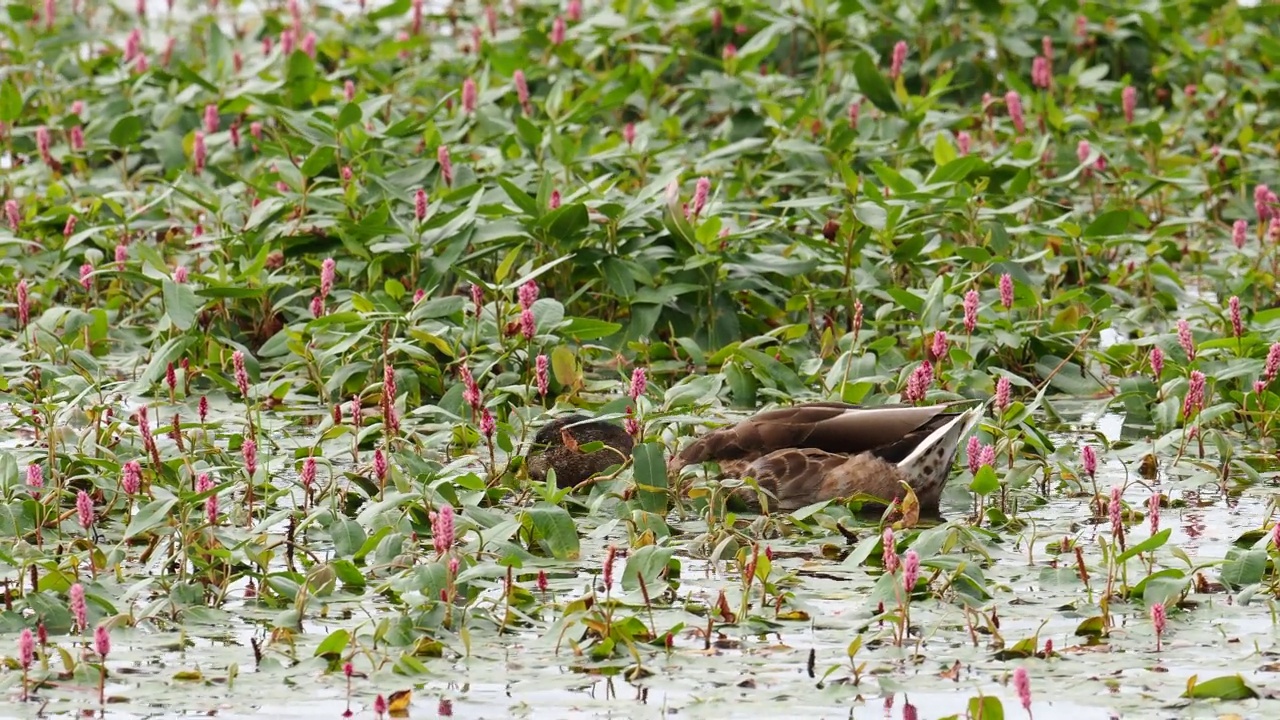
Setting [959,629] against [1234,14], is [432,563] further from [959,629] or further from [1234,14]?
[1234,14]

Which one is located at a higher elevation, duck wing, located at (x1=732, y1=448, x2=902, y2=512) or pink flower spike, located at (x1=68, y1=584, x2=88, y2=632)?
duck wing, located at (x1=732, y1=448, x2=902, y2=512)

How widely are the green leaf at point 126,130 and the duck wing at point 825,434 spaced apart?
173 inches

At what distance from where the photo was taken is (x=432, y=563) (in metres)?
5.45

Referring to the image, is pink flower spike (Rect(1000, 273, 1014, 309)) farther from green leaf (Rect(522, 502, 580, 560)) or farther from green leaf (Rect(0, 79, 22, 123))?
green leaf (Rect(0, 79, 22, 123))

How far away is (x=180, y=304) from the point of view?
25.6ft

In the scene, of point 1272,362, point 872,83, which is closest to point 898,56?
point 872,83

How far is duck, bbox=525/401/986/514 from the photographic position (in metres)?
6.68

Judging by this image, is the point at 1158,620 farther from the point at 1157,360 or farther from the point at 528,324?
the point at 528,324

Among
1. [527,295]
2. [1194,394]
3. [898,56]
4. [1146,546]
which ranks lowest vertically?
[1146,546]

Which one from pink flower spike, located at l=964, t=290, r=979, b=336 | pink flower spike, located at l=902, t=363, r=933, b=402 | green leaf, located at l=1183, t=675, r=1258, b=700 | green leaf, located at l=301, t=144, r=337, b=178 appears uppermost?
green leaf, located at l=301, t=144, r=337, b=178

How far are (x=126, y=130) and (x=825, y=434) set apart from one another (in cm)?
476

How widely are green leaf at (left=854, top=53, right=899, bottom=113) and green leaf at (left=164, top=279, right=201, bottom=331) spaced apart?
3753 millimetres

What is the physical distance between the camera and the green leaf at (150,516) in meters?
5.82

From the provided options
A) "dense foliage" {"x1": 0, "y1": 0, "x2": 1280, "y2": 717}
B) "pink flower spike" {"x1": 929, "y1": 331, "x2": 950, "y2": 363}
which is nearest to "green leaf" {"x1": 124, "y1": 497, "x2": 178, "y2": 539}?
"dense foliage" {"x1": 0, "y1": 0, "x2": 1280, "y2": 717}
